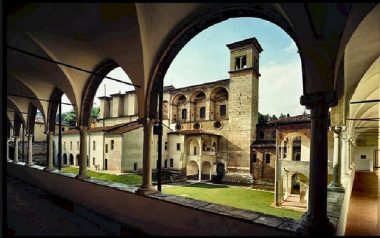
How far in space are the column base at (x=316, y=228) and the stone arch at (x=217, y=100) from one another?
2652 centimetres

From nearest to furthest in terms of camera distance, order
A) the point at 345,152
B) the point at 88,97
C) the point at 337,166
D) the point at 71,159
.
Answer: the point at 337,166 → the point at 88,97 → the point at 345,152 → the point at 71,159

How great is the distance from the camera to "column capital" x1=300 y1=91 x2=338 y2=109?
309 centimetres

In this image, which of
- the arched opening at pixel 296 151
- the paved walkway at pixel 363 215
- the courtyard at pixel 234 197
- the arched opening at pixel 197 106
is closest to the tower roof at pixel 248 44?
the arched opening at pixel 197 106

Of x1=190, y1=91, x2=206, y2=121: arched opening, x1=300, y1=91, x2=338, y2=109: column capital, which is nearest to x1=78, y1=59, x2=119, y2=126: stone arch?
x1=300, y1=91, x2=338, y2=109: column capital

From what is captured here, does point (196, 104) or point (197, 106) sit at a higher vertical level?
point (196, 104)

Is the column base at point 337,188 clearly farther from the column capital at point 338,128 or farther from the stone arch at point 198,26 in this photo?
the stone arch at point 198,26

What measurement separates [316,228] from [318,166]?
814mm

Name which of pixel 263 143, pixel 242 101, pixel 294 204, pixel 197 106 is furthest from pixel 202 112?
pixel 294 204

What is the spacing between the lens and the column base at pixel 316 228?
9.77 feet

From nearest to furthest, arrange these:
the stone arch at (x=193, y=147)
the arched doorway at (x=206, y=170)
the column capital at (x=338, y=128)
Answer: the column capital at (x=338, y=128), the stone arch at (x=193, y=147), the arched doorway at (x=206, y=170)

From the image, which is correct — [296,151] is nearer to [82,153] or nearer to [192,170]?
[192,170]

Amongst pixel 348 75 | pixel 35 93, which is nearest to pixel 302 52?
pixel 348 75

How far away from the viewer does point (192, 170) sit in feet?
97.1

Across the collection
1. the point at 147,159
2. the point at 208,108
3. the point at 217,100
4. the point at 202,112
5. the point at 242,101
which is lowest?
the point at 147,159
